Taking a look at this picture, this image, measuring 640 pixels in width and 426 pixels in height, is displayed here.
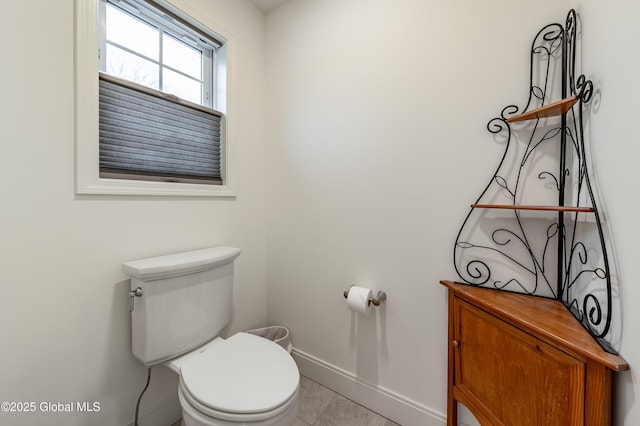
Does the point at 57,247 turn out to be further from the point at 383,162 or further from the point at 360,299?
the point at 383,162

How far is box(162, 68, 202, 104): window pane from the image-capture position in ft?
4.47

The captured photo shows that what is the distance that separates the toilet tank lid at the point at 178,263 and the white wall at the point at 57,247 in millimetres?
104

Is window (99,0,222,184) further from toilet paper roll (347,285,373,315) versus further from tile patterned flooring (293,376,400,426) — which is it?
tile patterned flooring (293,376,400,426)

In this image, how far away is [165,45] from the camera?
1.36 meters

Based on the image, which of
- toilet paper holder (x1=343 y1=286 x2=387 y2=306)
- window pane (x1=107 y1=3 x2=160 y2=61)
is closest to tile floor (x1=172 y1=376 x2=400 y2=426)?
toilet paper holder (x1=343 y1=286 x2=387 y2=306)

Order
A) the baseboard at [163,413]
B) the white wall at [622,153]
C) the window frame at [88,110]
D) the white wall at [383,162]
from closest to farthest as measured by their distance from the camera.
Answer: the white wall at [622,153], the window frame at [88,110], the white wall at [383,162], the baseboard at [163,413]

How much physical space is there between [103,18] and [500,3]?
5.46ft

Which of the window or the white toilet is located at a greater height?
the window

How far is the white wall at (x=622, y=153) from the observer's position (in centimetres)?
54

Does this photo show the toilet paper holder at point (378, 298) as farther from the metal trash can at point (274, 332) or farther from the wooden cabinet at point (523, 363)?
the metal trash can at point (274, 332)

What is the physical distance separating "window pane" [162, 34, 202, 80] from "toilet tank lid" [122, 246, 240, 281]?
1040 mm

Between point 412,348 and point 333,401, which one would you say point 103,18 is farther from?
point 333,401

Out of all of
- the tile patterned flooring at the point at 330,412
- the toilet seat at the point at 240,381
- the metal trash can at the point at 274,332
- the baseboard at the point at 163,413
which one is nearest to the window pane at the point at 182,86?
the toilet seat at the point at 240,381

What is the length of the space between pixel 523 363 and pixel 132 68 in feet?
6.49
